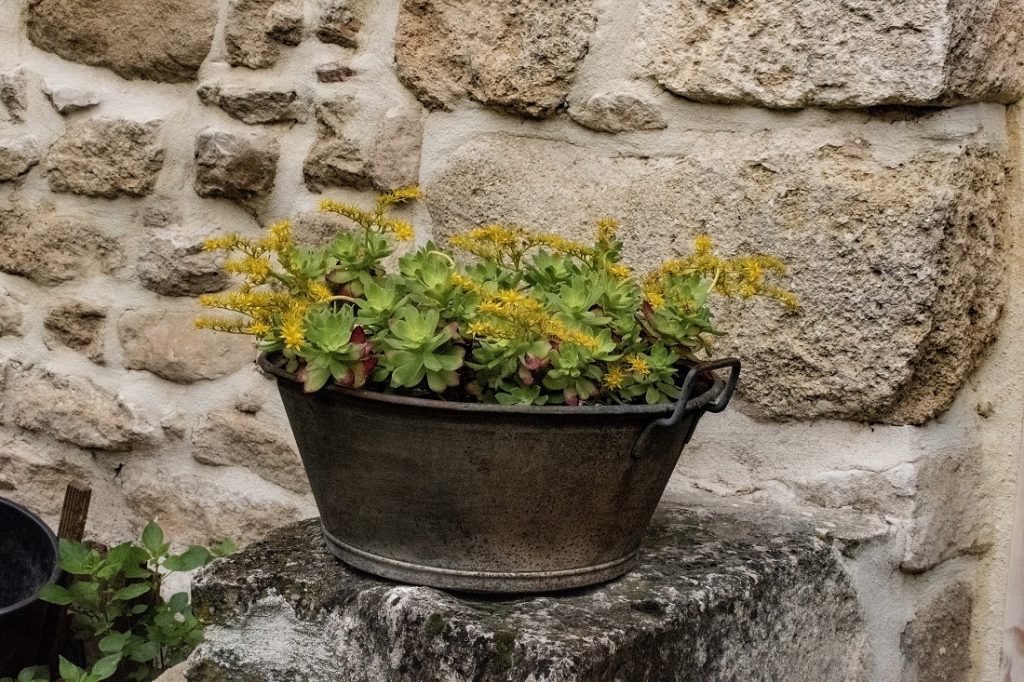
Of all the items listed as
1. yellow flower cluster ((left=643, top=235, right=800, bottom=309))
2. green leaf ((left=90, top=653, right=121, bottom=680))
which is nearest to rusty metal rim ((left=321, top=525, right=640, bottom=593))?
yellow flower cluster ((left=643, top=235, right=800, bottom=309))

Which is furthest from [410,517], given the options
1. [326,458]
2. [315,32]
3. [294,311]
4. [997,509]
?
[315,32]

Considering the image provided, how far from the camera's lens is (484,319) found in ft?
3.86

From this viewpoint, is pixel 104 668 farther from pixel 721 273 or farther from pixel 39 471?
pixel 721 273

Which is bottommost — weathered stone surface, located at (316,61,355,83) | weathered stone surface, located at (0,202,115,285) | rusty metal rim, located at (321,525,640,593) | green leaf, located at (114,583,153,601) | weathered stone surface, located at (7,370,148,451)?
green leaf, located at (114,583,153,601)

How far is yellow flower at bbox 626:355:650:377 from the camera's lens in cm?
119

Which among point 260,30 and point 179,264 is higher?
point 260,30

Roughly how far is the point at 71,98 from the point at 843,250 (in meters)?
1.31

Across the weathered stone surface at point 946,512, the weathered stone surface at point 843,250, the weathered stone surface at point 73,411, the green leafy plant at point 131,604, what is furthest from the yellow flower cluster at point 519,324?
the weathered stone surface at point 73,411

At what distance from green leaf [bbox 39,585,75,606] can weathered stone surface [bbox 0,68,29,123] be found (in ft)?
2.63

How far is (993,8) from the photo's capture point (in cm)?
138

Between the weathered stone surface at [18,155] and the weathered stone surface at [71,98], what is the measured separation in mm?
87

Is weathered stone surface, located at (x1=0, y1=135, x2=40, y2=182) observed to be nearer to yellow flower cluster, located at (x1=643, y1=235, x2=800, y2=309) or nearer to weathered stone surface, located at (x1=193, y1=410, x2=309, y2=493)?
weathered stone surface, located at (x1=193, y1=410, x2=309, y2=493)

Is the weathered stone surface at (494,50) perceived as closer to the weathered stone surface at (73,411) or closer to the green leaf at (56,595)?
the weathered stone surface at (73,411)

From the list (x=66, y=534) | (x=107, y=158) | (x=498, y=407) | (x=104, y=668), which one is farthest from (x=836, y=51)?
(x=66, y=534)
